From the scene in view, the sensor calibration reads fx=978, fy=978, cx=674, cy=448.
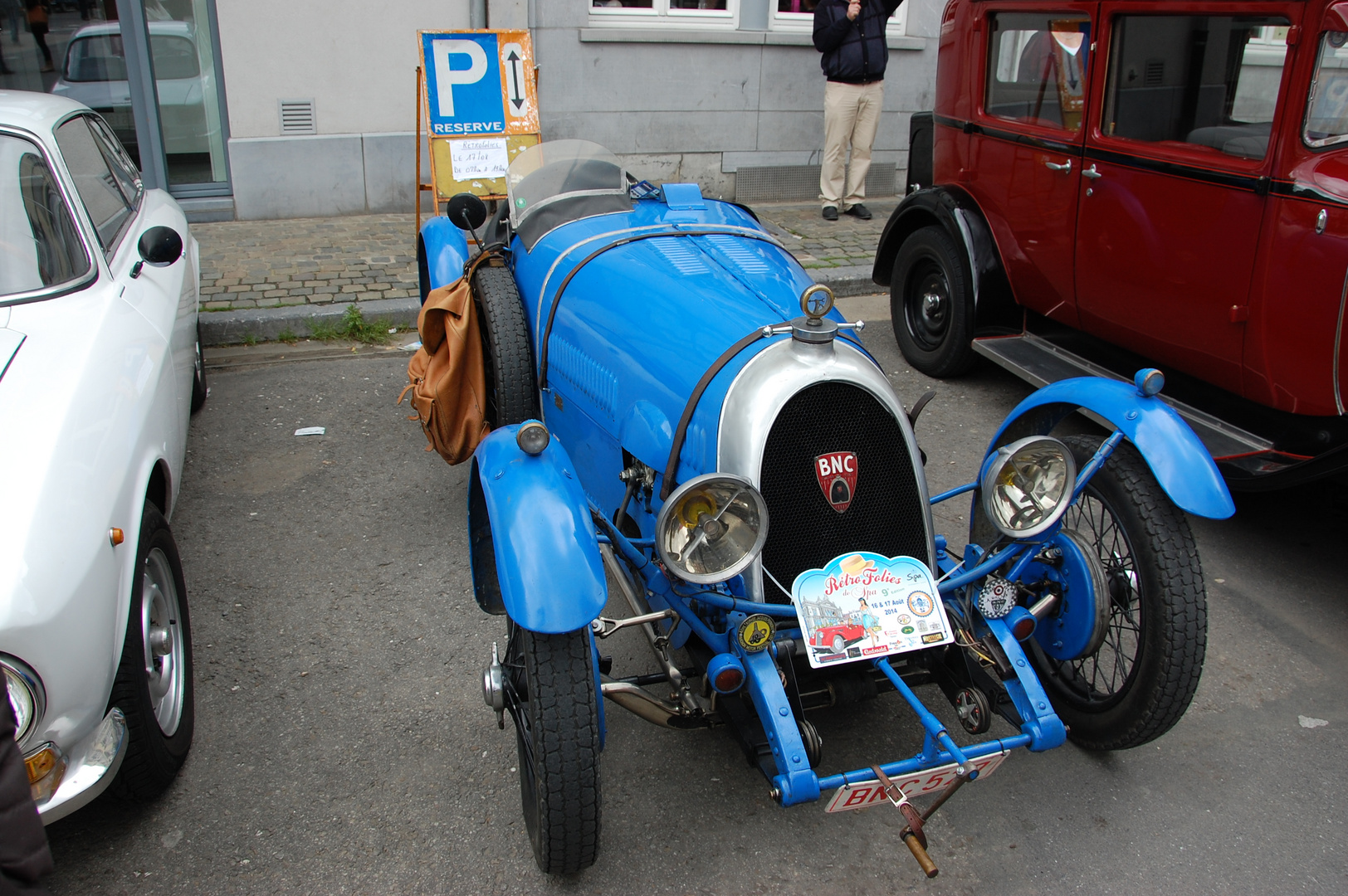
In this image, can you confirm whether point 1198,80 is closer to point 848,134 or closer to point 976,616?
point 976,616

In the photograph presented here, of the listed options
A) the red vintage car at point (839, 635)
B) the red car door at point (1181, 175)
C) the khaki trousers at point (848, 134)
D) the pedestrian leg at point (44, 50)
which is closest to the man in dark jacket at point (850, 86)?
the khaki trousers at point (848, 134)

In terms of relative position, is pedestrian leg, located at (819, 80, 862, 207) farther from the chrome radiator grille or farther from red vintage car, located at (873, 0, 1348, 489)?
the chrome radiator grille

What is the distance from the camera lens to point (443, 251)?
4516 millimetres

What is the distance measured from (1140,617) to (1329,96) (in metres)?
2.07

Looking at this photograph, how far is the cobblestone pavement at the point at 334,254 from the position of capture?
6.17 m

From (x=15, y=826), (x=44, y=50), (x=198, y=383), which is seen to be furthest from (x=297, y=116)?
(x=15, y=826)

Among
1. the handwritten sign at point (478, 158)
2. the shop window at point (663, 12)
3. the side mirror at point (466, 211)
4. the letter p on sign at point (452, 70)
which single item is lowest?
the side mirror at point (466, 211)

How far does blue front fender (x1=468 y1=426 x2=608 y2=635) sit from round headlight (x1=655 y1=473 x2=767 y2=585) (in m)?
0.18

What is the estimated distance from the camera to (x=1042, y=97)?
468 centimetres

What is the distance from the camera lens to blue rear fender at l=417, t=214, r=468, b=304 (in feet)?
14.4

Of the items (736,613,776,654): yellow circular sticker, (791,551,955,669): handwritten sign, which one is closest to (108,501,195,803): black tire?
(736,613,776,654): yellow circular sticker

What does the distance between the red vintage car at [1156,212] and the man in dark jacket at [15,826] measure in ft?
12.3

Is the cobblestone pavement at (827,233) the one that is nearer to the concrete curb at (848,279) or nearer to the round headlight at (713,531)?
the concrete curb at (848,279)

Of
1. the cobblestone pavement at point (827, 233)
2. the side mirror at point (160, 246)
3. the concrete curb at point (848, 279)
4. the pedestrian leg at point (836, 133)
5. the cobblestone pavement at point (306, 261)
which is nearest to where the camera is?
the side mirror at point (160, 246)
